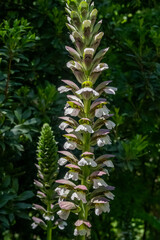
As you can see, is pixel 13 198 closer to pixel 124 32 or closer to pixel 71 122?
pixel 71 122

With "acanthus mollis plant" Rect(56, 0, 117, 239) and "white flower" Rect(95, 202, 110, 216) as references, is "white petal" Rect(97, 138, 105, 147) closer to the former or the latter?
"acanthus mollis plant" Rect(56, 0, 117, 239)

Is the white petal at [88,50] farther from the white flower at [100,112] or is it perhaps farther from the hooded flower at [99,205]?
the hooded flower at [99,205]

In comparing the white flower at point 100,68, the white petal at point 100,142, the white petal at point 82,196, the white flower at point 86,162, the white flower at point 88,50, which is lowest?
the white petal at point 82,196

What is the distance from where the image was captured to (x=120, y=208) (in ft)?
13.3

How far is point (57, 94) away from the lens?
3.51 meters

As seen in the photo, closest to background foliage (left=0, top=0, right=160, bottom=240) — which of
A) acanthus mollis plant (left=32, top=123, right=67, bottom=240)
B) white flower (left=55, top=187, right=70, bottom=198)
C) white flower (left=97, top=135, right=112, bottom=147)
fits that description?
acanthus mollis plant (left=32, top=123, right=67, bottom=240)

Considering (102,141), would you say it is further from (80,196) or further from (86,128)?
(80,196)

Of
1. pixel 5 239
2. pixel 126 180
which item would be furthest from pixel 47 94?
pixel 5 239

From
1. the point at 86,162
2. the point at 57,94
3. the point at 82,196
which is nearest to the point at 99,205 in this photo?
the point at 82,196

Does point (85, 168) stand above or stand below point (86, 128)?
below

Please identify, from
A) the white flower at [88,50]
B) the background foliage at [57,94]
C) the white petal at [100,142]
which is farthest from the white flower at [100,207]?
the background foliage at [57,94]

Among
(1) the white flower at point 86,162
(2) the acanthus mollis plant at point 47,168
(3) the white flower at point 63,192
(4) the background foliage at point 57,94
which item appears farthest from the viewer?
(4) the background foliage at point 57,94

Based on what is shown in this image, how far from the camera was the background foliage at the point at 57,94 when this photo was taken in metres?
3.27

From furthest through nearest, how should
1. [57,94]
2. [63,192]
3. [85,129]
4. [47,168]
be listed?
[57,94] < [47,168] < [63,192] < [85,129]
